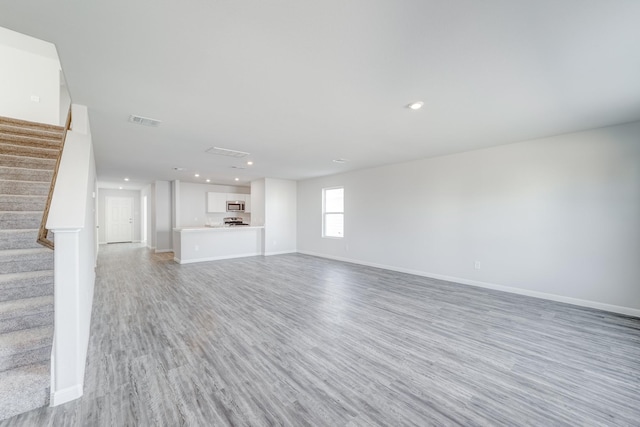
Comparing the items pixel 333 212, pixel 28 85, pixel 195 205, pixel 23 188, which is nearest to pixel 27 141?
pixel 23 188

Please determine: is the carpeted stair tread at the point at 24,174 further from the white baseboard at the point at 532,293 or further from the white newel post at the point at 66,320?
the white baseboard at the point at 532,293

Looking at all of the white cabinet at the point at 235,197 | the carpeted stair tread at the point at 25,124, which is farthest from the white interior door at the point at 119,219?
the carpeted stair tread at the point at 25,124

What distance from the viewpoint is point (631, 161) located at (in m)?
3.37

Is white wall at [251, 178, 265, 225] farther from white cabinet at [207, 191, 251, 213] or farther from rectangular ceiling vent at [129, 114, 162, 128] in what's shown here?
rectangular ceiling vent at [129, 114, 162, 128]

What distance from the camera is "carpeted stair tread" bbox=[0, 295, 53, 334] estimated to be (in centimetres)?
202

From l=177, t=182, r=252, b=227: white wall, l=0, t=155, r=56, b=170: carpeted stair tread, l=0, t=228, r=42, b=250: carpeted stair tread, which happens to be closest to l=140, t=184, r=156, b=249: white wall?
l=177, t=182, r=252, b=227: white wall

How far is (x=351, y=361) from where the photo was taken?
228 centimetres

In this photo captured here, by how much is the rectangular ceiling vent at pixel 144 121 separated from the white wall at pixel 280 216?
4.70 m

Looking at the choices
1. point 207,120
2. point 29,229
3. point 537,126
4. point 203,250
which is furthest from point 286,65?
point 203,250

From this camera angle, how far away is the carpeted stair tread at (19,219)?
2711mm

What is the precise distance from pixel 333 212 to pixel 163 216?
604 centimetres

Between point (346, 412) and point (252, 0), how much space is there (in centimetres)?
260

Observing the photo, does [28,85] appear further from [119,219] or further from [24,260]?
[119,219]

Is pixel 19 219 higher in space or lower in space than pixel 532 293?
higher
